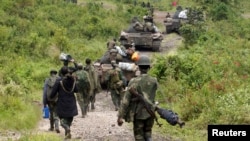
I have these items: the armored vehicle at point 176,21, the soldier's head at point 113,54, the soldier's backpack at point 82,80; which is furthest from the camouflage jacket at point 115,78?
the armored vehicle at point 176,21

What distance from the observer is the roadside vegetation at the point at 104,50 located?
14203 mm

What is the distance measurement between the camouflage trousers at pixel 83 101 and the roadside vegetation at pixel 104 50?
1.30 meters

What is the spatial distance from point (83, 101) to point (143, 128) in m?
5.76

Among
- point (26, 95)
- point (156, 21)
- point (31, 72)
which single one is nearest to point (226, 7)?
point (156, 21)

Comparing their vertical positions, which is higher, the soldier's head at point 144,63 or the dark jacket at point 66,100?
the soldier's head at point 144,63

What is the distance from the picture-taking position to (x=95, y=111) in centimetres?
1691

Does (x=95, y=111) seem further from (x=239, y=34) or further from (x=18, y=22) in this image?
(x=239, y=34)

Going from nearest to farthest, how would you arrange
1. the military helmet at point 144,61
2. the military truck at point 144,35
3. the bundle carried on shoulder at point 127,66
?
the military helmet at point 144,61, the bundle carried on shoulder at point 127,66, the military truck at point 144,35

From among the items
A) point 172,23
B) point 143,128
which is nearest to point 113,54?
point 143,128

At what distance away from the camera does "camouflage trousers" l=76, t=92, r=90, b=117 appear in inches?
607

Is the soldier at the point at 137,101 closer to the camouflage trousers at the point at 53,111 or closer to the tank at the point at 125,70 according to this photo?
the camouflage trousers at the point at 53,111

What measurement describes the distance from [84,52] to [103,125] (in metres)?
12.2

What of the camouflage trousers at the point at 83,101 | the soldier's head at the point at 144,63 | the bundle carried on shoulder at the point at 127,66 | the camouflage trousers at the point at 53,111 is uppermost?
the soldier's head at the point at 144,63

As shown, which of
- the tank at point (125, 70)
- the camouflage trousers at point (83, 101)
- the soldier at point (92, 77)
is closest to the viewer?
the camouflage trousers at point (83, 101)
